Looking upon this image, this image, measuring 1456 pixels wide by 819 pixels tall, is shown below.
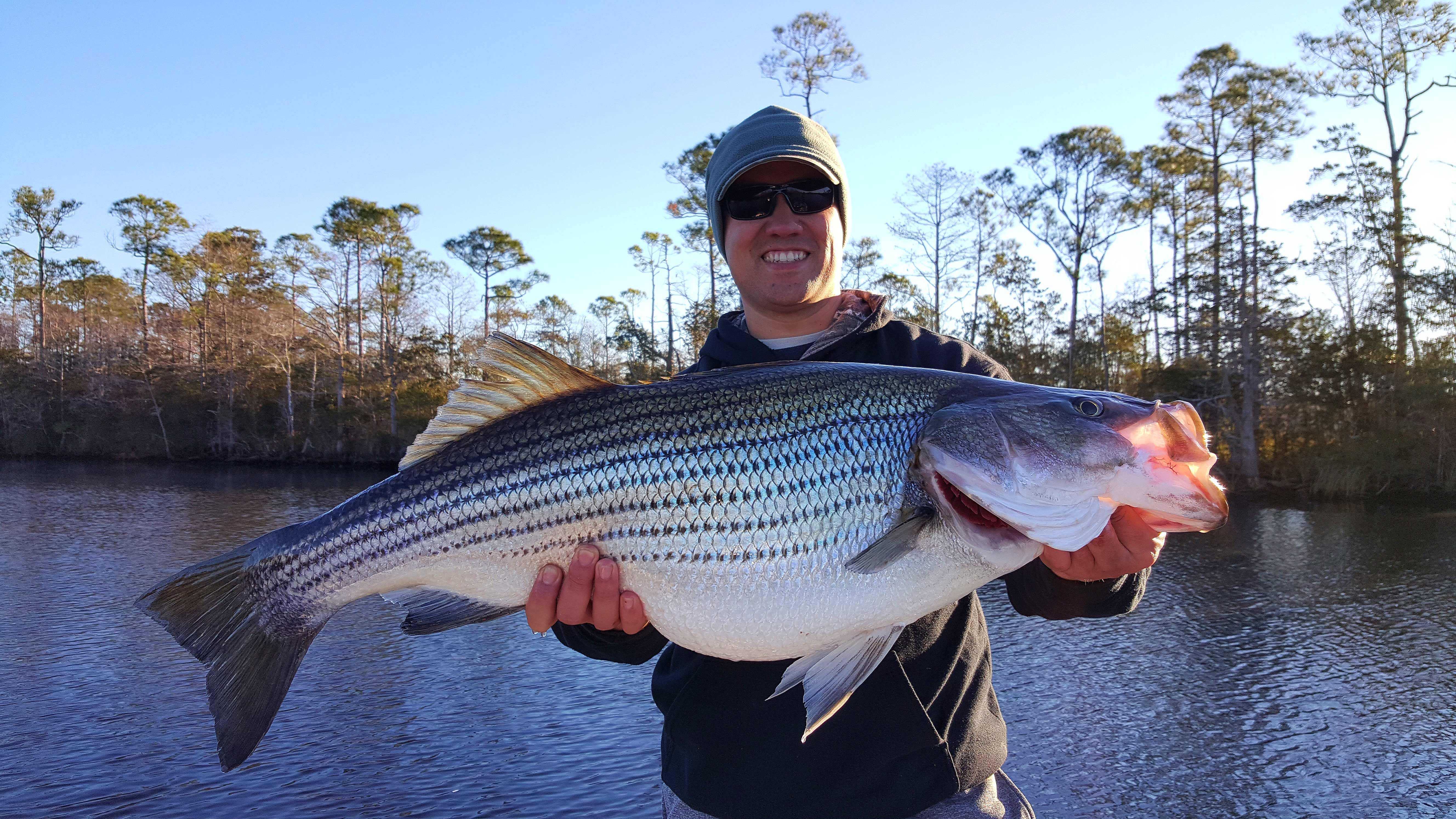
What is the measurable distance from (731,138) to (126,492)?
3666cm

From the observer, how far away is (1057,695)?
10.7 meters

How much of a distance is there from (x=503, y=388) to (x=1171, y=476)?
2.09 metres

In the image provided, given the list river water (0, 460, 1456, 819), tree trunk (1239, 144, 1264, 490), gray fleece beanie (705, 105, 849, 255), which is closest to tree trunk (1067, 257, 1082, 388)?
tree trunk (1239, 144, 1264, 490)

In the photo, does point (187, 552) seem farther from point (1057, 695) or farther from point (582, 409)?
point (582, 409)

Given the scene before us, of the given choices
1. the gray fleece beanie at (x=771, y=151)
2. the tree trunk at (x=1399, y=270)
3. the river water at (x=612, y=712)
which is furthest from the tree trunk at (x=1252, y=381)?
the gray fleece beanie at (x=771, y=151)

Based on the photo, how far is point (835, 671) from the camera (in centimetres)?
233

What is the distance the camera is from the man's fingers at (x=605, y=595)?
2506 millimetres

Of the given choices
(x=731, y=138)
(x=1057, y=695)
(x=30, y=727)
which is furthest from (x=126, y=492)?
(x=731, y=138)

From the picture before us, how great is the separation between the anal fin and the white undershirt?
136 cm

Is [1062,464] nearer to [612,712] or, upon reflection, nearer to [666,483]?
[666,483]

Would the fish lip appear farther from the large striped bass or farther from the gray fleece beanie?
the gray fleece beanie

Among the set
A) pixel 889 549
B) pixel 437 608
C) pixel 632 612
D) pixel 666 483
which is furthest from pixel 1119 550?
pixel 437 608

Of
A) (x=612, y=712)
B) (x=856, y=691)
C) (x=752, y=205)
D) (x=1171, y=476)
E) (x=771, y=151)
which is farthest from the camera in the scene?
(x=612, y=712)

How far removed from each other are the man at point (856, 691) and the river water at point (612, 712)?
584 cm
